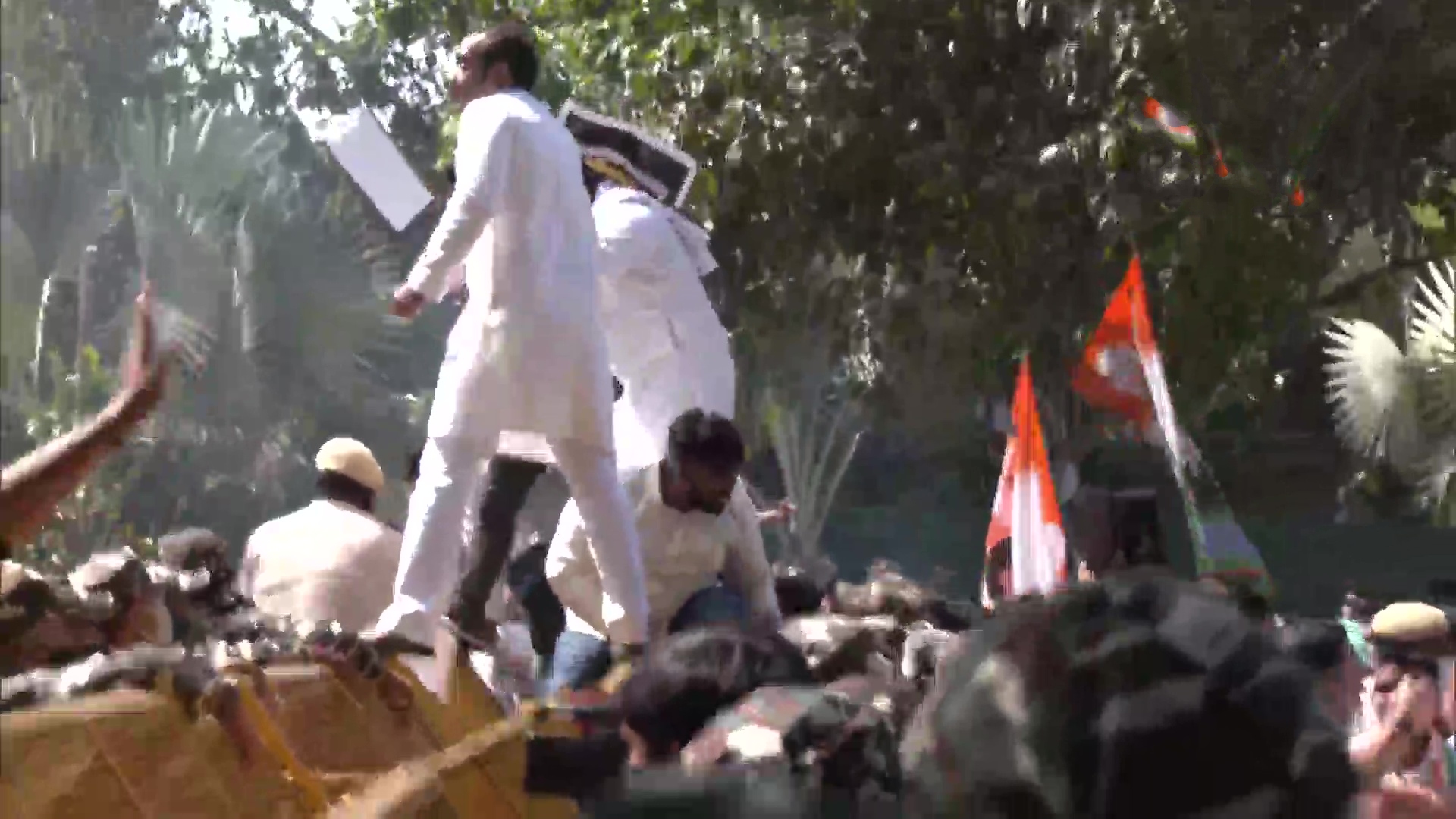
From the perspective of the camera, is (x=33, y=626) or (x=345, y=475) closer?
(x=33, y=626)

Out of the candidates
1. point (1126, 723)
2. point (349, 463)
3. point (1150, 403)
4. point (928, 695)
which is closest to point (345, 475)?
point (349, 463)

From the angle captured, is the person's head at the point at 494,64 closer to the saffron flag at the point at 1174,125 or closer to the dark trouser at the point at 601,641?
the dark trouser at the point at 601,641

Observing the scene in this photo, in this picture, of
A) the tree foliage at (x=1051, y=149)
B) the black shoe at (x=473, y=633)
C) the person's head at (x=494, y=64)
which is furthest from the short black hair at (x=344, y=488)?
the tree foliage at (x=1051, y=149)

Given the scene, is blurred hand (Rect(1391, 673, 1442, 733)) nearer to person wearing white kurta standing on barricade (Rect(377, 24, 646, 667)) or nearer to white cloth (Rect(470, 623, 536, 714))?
person wearing white kurta standing on barricade (Rect(377, 24, 646, 667))

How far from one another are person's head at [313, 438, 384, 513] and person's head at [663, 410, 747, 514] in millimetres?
1285

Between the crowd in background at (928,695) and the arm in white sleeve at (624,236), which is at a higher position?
the arm in white sleeve at (624,236)

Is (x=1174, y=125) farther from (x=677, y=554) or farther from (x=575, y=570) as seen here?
(x=575, y=570)

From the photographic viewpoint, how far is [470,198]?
428 centimetres

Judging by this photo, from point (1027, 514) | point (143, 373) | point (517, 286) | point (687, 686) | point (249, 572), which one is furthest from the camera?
point (1027, 514)

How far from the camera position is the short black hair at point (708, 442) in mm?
4445

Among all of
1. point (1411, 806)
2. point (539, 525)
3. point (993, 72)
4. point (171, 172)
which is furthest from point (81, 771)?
point (171, 172)

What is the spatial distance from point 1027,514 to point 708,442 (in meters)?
3.55

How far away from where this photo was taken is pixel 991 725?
4.24ft

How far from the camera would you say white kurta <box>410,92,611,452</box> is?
430cm
